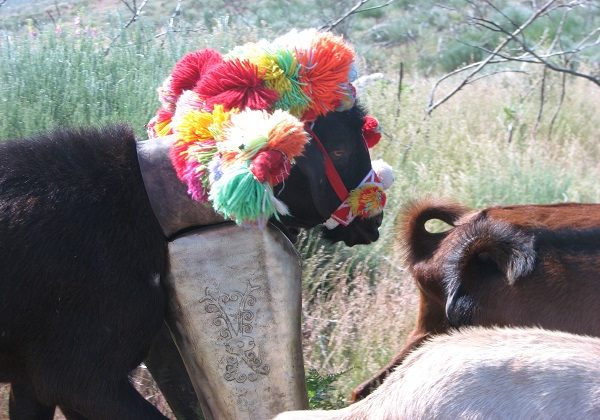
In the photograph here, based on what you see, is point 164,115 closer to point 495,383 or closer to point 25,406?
point 25,406

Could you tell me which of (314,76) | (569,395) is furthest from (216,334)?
(569,395)

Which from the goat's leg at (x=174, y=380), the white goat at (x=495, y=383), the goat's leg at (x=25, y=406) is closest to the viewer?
the white goat at (x=495, y=383)

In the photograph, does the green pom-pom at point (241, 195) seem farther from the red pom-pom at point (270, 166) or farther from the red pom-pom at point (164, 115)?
the red pom-pom at point (164, 115)

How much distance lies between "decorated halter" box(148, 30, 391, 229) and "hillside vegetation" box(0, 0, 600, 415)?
84 centimetres

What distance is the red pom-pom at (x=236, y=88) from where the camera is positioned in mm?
3127

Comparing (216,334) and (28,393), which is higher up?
(216,334)

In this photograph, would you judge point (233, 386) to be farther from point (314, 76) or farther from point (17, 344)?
point (314, 76)

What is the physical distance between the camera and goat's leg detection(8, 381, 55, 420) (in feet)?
11.0

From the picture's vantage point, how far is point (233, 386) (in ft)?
10.7

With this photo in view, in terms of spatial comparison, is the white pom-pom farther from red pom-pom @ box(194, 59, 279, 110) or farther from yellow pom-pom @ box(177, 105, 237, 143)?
yellow pom-pom @ box(177, 105, 237, 143)

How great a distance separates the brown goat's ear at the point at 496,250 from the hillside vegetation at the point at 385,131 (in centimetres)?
53

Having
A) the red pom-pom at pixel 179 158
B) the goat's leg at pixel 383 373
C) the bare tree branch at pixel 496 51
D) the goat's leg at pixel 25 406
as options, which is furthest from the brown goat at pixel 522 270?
the bare tree branch at pixel 496 51

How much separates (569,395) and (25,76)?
4396 mm

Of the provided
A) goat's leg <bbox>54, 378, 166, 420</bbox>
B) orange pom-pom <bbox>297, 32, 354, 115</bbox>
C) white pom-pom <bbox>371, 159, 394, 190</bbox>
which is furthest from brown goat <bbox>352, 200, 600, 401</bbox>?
goat's leg <bbox>54, 378, 166, 420</bbox>
